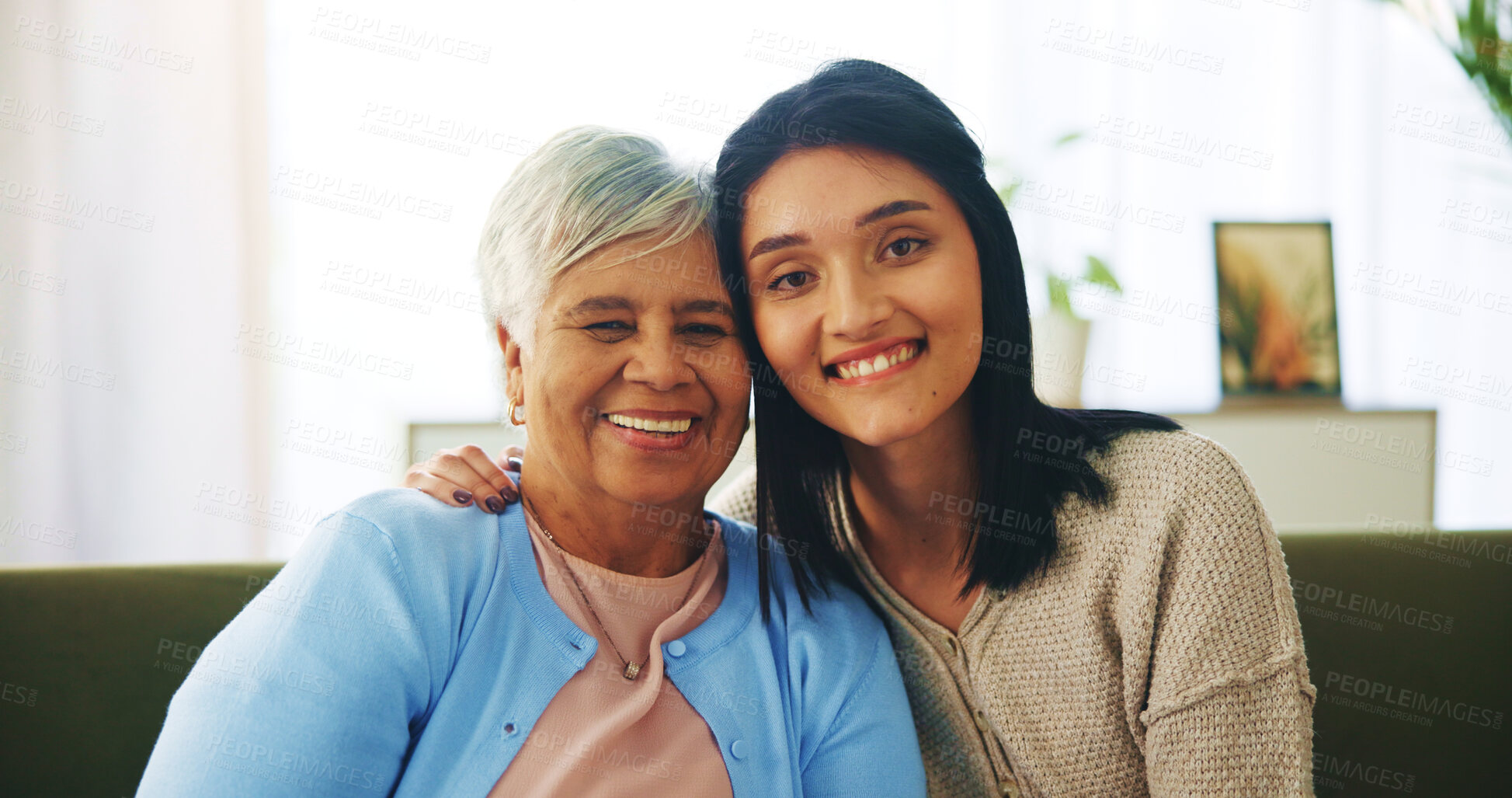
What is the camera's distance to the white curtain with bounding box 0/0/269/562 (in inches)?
110

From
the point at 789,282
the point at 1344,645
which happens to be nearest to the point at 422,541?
the point at 789,282

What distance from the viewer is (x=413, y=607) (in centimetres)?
108

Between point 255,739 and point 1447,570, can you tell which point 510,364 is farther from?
point 1447,570

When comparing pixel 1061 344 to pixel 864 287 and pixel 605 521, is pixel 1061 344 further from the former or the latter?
pixel 605 521

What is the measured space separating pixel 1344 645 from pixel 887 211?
3.62 feet

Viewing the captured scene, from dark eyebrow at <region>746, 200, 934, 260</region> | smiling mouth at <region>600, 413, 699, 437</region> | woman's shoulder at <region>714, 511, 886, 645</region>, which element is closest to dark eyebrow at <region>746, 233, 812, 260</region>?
dark eyebrow at <region>746, 200, 934, 260</region>

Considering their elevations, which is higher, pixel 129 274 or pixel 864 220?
pixel 129 274

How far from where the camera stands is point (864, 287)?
1226 mm

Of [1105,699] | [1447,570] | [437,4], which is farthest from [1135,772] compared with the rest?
[437,4]

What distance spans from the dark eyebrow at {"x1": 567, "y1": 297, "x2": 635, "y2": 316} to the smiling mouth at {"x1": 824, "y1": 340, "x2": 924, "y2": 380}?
0.30m

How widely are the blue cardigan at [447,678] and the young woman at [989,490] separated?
0.12 metres

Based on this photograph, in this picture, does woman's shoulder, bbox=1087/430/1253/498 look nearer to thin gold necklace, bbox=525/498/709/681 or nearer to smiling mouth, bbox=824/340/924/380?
smiling mouth, bbox=824/340/924/380

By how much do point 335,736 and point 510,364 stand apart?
0.50m

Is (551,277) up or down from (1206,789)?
up
